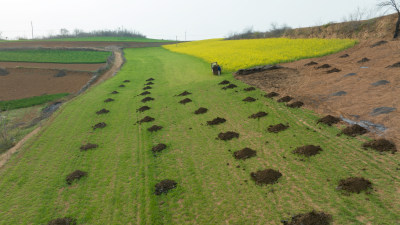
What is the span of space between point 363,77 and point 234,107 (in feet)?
42.3

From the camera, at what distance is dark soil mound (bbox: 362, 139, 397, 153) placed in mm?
10586

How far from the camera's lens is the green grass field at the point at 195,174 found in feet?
27.9

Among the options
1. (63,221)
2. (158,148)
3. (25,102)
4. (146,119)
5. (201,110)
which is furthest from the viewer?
(25,102)

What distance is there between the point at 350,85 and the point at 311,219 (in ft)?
55.3

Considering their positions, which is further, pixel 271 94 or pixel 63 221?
pixel 271 94

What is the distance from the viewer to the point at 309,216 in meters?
7.59

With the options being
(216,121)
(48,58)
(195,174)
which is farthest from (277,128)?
(48,58)

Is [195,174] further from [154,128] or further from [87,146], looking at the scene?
[87,146]

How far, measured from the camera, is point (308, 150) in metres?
11.5

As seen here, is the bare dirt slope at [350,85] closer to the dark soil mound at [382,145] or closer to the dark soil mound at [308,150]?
the dark soil mound at [382,145]

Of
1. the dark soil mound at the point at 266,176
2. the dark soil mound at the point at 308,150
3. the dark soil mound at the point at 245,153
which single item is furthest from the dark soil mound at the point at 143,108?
the dark soil mound at the point at 308,150

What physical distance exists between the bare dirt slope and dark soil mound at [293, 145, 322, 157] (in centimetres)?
361

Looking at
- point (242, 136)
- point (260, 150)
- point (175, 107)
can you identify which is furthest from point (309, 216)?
point (175, 107)

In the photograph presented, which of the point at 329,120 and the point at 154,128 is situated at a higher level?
the point at 329,120
